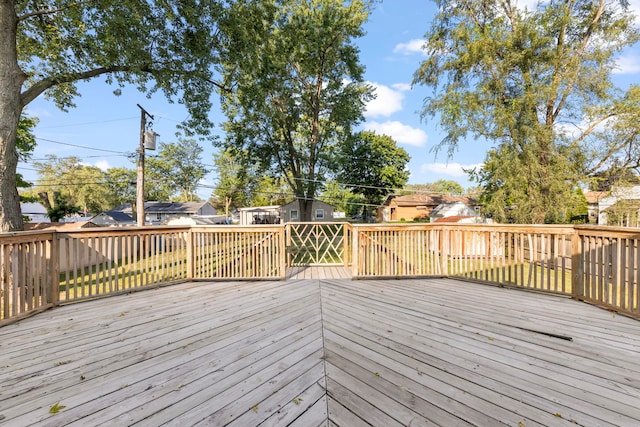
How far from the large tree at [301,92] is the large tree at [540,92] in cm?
483

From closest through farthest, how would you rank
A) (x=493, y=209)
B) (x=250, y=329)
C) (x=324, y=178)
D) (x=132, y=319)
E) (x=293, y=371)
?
(x=293, y=371), (x=250, y=329), (x=132, y=319), (x=493, y=209), (x=324, y=178)

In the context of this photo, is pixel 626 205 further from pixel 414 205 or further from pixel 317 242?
pixel 414 205

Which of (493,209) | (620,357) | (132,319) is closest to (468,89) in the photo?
(493,209)

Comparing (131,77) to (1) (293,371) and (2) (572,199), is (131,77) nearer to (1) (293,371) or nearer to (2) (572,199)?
(1) (293,371)

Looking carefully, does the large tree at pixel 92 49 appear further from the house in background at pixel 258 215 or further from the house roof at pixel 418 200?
the house roof at pixel 418 200

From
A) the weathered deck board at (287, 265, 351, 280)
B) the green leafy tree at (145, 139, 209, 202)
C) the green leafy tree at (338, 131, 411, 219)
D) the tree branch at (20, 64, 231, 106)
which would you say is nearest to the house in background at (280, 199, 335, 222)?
the green leafy tree at (338, 131, 411, 219)

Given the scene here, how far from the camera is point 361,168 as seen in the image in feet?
90.5

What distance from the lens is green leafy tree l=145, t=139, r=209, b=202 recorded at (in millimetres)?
31328

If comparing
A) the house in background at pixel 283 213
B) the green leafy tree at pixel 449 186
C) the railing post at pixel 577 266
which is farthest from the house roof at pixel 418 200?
the green leafy tree at pixel 449 186

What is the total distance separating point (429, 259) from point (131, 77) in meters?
9.40

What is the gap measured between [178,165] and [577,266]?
3719 centimetres

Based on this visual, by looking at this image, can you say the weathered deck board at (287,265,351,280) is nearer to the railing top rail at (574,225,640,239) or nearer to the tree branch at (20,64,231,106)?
the railing top rail at (574,225,640,239)

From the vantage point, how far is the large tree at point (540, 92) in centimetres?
881

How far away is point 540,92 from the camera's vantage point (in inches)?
355
